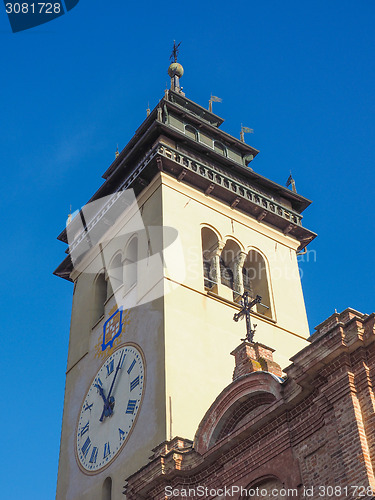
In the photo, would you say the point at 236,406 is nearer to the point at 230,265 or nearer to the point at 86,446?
the point at 86,446

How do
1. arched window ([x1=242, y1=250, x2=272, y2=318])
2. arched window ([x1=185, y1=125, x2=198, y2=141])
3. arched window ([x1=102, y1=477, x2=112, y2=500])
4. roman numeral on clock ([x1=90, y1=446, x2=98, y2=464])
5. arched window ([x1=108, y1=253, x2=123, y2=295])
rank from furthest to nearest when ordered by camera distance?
arched window ([x1=185, y1=125, x2=198, y2=141]), arched window ([x1=108, y1=253, x2=123, y2=295]), arched window ([x1=242, y1=250, x2=272, y2=318]), roman numeral on clock ([x1=90, y1=446, x2=98, y2=464]), arched window ([x1=102, y1=477, x2=112, y2=500])

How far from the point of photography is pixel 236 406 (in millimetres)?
17453

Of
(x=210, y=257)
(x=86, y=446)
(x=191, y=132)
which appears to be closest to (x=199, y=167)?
(x=191, y=132)

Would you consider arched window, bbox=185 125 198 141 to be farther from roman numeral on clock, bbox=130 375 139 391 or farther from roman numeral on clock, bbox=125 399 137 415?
roman numeral on clock, bbox=125 399 137 415

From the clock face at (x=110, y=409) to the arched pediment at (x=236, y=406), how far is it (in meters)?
4.61

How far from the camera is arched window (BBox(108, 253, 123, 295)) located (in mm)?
27627

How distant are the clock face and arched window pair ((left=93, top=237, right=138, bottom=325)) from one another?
9.67 feet

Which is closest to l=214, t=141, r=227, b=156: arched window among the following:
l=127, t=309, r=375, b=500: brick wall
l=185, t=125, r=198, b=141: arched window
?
l=185, t=125, r=198, b=141: arched window

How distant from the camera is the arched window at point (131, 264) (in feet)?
86.3

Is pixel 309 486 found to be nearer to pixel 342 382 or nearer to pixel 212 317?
pixel 342 382

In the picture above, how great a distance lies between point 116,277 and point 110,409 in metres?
5.83

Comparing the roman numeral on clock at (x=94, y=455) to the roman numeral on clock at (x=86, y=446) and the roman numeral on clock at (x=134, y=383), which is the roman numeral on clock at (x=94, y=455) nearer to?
the roman numeral on clock at (x=86, y=446)

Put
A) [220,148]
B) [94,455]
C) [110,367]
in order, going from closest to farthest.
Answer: [94,455] < [110,367] < [220,148]

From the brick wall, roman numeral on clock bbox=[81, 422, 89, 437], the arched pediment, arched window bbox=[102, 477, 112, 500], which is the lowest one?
the brick wall
